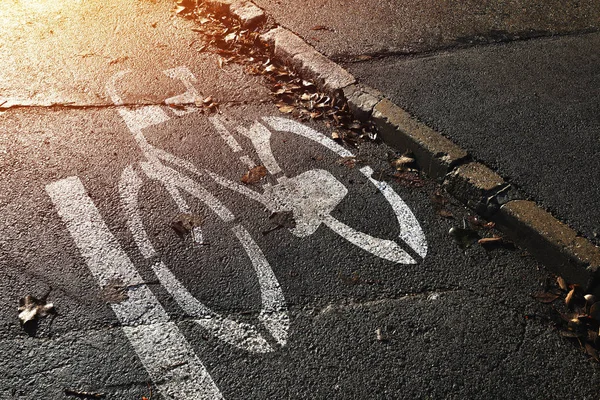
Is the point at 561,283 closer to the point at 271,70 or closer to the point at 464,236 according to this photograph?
the point at 464,236

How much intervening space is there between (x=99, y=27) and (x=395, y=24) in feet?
9.80

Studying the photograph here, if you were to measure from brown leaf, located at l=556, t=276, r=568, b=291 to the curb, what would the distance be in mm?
31

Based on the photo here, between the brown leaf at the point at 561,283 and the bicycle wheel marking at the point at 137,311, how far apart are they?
6.84ft

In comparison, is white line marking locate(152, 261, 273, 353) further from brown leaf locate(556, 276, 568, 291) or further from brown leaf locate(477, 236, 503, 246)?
brown leaf locate(556, 276, 568, 291)

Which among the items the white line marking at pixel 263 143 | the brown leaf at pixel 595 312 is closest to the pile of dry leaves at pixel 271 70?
the white line marking at pixel 263 143

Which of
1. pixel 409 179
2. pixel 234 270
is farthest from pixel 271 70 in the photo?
pixel 234 270

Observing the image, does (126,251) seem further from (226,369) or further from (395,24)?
(395,24)

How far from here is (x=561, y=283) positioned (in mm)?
3494

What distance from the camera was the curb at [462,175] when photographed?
351 centimetres

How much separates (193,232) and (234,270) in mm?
422

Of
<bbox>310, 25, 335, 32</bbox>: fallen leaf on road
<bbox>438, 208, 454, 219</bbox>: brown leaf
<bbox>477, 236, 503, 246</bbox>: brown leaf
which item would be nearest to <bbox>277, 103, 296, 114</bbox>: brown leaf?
<bbox>310, 25, 335, 32</bbox>: fallen leaf on road

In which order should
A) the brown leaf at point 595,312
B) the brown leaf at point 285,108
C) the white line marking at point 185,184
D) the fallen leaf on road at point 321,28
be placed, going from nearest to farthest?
the brown leaf at point 595,312, the white line marking at point 185,184, the brown leaf at point 285,108, the fallen leaf on road at point 321,28

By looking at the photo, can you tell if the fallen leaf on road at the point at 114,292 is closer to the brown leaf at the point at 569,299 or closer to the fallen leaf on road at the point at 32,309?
the fallen leaf on road at the point at 32,309

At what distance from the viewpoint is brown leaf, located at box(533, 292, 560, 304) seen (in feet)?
11.2
